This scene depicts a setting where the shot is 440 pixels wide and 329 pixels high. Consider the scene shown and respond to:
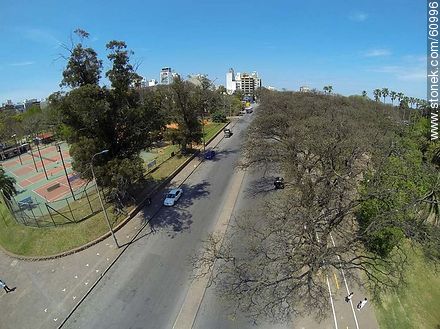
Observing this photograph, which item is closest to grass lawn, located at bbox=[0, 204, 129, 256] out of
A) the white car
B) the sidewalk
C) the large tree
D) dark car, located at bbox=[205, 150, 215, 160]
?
the sidewalk

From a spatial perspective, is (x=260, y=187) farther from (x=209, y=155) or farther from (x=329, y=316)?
(x=329, y=316)

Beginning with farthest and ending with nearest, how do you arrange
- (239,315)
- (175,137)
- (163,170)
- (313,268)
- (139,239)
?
(175,137)
(163,170)
(139,239)
(239,315)
(313,268)

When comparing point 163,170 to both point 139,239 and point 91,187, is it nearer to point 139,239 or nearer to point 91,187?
point 91,187

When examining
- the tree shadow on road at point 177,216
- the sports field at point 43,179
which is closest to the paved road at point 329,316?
the tree shadow on road at point 177,216

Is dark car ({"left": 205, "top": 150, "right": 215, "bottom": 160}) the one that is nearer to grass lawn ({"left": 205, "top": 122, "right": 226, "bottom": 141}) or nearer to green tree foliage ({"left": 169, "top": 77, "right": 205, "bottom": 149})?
green tree foliage ({"left": 169, "top": 77, "right": 205, "bottom": 149})

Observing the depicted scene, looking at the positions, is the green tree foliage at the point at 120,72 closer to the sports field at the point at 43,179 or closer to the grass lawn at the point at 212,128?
the sports field at the point at 43,179

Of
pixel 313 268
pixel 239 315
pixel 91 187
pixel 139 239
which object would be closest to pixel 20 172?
pixel 91 187
